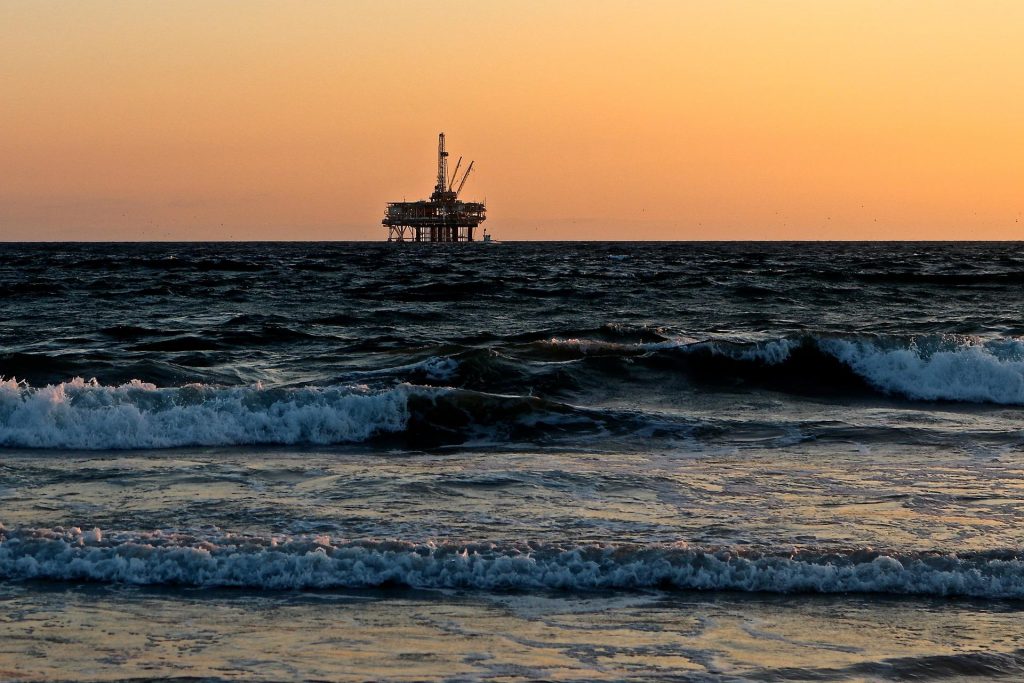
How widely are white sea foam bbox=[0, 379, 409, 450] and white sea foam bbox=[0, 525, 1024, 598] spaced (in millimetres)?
5243

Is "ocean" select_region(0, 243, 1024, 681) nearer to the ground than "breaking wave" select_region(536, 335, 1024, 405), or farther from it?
nearer to the ground

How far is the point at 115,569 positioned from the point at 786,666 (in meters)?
4.05

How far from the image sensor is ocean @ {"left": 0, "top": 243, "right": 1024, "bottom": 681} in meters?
5.76

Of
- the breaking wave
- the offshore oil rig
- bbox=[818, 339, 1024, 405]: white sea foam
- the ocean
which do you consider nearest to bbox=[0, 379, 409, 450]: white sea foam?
the ocean

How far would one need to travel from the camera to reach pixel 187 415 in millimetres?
12859

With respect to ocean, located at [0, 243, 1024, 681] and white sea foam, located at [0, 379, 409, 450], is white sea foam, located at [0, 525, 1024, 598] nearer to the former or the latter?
ocean, located at [0, 243, 1024, 681]

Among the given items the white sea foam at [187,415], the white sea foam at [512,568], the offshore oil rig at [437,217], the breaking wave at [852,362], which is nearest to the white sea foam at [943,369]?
the breaking wave at [852,362]

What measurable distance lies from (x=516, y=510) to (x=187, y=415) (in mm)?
5712

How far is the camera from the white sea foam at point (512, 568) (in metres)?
6.76

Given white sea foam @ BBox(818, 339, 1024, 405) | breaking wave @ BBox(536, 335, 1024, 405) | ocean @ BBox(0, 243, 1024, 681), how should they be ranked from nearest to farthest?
ocean @ BBox(0, 243, 1024, 681) < white sea foam @ BBox(818, 339, 1024, 405) < breaking wave @ BBox(536, 335, 1024, 405)

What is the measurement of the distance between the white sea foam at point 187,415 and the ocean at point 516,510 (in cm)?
4

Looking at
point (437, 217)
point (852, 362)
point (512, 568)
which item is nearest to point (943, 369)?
point (852, 362)

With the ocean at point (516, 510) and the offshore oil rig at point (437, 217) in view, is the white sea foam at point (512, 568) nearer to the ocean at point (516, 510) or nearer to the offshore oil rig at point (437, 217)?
the ocean at point (516, 510)

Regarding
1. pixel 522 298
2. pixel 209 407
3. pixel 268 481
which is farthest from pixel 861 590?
pixel 522 298
